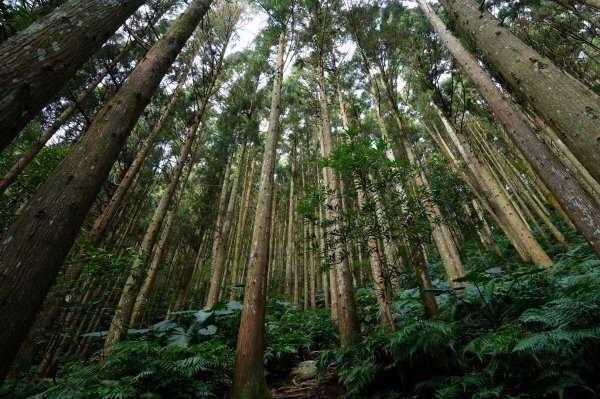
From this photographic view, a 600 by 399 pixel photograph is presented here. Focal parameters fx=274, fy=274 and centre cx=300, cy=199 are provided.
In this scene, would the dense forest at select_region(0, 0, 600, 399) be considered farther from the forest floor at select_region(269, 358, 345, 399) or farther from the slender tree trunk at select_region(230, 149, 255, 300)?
the slender tree trunk at select_region(230, 149, 255, 300)

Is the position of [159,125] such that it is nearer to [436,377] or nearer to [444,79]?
[436,377]

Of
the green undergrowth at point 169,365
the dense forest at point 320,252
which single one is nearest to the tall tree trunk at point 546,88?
the dense forest at point 320,252

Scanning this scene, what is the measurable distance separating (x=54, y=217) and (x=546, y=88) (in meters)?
4.13

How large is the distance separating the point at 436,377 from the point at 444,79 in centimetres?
1471

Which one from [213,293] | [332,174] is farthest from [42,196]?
[213,293]

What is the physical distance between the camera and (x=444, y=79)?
13859mm

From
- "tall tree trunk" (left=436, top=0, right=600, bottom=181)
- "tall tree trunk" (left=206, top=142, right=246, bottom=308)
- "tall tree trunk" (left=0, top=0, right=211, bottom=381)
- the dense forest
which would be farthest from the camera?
"tall tree trunk" (left=206, top=142, right=246, bottom=308)

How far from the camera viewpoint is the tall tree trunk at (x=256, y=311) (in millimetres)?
3432

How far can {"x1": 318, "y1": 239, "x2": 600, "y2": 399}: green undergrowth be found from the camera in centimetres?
223

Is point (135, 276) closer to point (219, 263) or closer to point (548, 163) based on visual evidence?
point (219, 263)

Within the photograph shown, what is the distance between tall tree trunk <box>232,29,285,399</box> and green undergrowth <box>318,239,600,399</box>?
3.71ft

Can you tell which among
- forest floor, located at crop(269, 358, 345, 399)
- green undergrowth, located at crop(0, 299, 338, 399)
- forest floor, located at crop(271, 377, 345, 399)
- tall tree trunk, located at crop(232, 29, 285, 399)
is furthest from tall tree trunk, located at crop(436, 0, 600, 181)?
green undergrowth, located at crop(0, 299, 338, 399)

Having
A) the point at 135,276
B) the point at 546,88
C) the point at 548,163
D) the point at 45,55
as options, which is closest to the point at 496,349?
the point at 548,163

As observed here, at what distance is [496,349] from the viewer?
247cm
